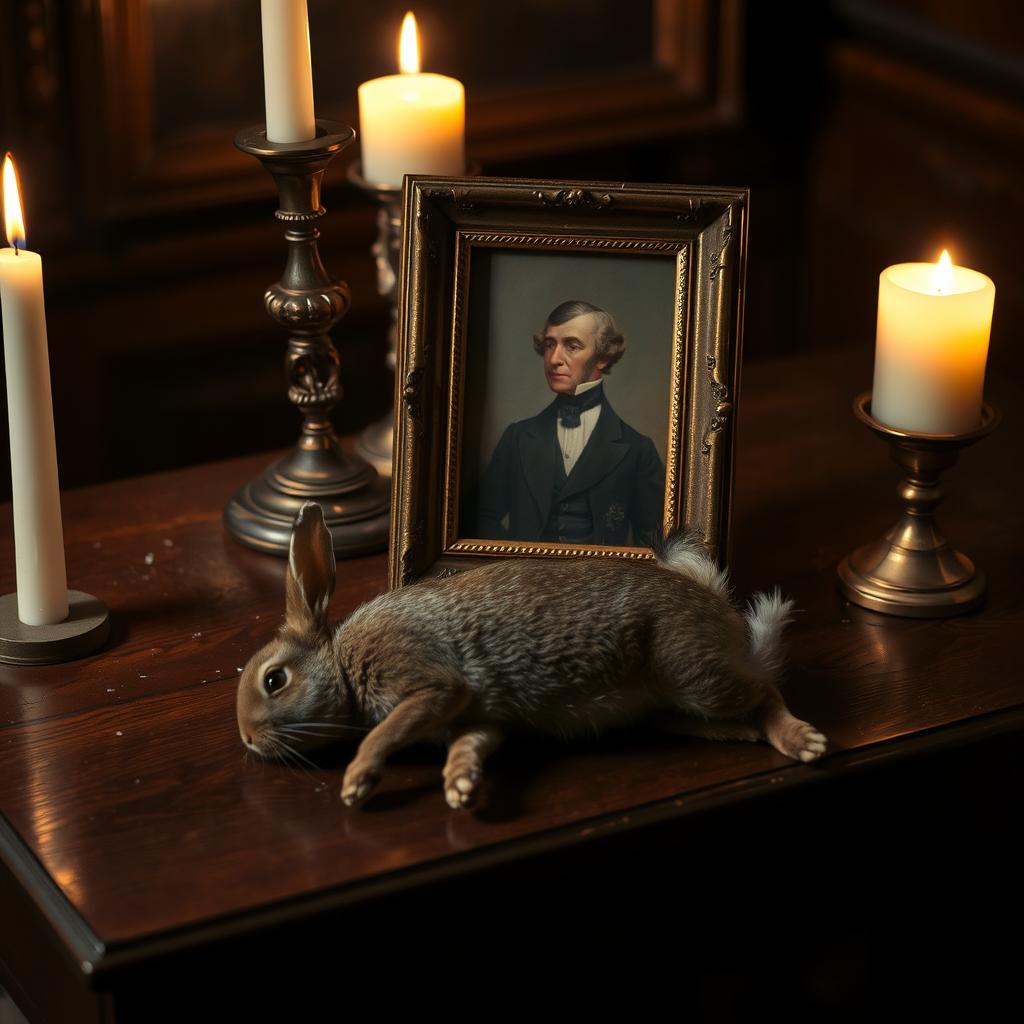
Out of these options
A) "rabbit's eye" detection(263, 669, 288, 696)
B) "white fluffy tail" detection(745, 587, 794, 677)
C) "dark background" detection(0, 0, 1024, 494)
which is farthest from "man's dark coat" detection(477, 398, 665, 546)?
"dark background" detection(0, 0, 1024, 494)

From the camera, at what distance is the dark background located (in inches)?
73.8

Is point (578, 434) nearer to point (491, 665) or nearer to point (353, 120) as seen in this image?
point (491, 665)

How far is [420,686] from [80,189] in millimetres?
1185

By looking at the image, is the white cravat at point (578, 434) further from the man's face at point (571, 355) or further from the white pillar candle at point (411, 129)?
→ the white pillar candle at point (411, 129)

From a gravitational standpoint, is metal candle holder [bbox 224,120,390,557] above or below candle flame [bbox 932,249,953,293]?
below

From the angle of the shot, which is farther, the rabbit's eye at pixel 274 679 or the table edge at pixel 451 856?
the rabbit's eye at pixel 274 679

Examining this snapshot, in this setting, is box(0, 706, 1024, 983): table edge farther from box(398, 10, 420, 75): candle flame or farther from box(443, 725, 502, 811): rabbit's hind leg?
box(398, 10, 420, 75): candle flame

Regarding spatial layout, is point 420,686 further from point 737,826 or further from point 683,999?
point 683,999

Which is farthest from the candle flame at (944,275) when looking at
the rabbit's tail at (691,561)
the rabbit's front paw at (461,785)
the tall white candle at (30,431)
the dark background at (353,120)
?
the dark background at (353,120)

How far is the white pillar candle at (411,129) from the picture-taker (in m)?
1.24

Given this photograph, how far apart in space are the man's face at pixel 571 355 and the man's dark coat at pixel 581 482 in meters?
0.02

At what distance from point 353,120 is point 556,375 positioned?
1.02 meters

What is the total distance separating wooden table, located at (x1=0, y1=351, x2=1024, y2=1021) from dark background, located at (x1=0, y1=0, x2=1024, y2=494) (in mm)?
737

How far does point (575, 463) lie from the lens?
3.54ft
